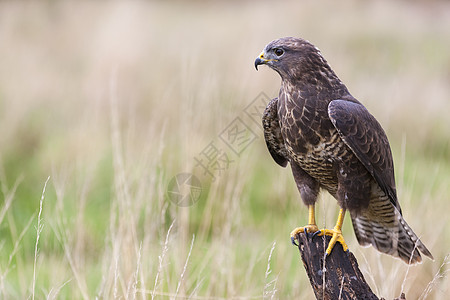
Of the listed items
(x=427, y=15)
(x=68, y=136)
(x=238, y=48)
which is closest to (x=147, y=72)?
(x=238, y=48)

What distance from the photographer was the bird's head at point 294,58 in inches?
123

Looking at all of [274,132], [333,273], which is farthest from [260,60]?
[333,273]

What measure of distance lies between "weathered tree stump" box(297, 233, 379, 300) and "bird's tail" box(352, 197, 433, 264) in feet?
1.66

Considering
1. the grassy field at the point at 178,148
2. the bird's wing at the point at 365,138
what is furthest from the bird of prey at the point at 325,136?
the grassy field at the point at 178,148

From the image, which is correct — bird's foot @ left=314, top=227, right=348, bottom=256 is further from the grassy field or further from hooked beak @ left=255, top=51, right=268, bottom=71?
hooked beak @ left=255, top=51, right=268, bottom=71

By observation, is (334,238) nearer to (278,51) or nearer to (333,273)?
(333,273)

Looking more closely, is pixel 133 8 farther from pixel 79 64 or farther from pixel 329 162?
pixel 329 162

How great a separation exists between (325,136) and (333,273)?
28.2 inches

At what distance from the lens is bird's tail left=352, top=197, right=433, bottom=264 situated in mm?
3383

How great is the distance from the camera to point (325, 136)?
306 cm

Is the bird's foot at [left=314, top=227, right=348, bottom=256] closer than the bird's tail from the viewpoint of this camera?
Yes

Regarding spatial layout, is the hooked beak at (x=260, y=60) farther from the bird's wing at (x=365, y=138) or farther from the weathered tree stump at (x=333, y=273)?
the weathered tree stump at (x=333, y=273)

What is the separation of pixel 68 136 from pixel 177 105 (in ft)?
4.52

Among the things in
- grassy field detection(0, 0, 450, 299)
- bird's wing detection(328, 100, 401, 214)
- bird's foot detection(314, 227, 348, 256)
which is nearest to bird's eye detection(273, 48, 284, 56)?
bird's wing detection(328, 100, 401, 214)
